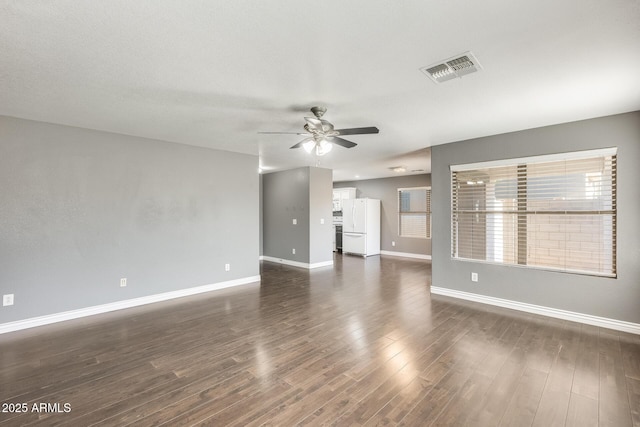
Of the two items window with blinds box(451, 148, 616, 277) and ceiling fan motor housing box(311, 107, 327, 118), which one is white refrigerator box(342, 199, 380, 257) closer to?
window with blinds box(451, 148, 616, 277)

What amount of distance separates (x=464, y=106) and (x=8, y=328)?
568 centimetres

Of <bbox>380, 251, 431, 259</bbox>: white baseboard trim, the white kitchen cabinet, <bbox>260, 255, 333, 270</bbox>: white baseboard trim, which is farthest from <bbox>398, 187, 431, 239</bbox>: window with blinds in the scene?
<bbox>260, 255, 333, 270</bbox>: white baseboard trim

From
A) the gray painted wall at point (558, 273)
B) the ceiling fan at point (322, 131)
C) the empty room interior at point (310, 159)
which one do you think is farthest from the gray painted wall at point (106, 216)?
the gray painted wall at point (558, 273)

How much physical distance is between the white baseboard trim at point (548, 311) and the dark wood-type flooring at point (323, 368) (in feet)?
0.43

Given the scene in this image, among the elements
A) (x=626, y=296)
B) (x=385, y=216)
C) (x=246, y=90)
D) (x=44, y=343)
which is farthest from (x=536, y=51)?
(x=385, y=216)

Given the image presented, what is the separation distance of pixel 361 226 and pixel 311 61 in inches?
266

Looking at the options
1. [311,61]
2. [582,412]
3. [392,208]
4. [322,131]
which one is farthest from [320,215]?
[582,412]

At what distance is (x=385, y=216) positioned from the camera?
9203 mm

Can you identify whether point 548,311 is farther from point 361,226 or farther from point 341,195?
point 341,195

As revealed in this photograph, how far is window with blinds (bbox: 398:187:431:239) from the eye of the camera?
8.35m

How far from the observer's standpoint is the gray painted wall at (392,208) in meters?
8.43

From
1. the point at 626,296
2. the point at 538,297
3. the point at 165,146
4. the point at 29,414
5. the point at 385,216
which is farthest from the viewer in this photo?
the point at 385,216

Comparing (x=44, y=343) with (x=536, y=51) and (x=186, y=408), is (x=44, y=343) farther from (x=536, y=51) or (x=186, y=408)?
(x=536, y=51)

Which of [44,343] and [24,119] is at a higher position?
[24,119]
